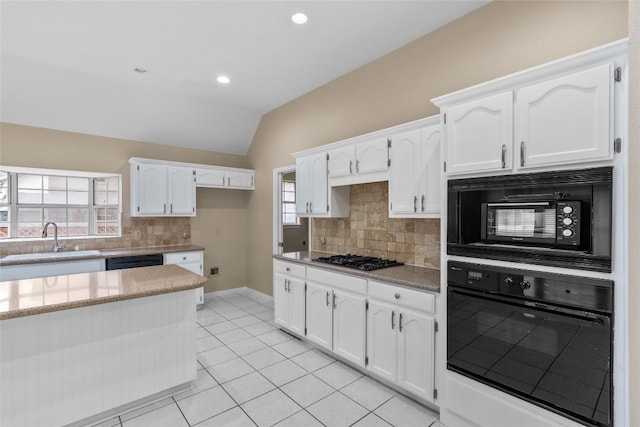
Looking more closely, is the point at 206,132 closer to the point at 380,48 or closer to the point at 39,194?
the point at 39,194

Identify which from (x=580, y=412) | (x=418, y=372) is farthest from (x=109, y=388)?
(x=580, y=412)

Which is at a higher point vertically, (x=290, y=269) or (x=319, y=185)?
(x=319, y=185)

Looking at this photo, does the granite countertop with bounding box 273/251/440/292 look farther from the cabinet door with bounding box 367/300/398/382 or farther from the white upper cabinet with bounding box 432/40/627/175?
the white upper cabinet with bounding box 432/40/627/175

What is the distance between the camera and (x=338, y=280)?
3.01 metres

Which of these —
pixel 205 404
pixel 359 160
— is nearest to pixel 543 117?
pixel 359 160

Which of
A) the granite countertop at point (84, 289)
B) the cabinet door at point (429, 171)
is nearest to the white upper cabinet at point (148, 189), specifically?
the granite countertop at point (84, 289)

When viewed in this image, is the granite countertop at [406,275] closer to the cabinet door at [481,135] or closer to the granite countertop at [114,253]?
the cabinet door at [481,135]

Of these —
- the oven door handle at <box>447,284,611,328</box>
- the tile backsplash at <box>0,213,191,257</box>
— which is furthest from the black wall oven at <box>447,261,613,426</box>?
the tile backsplash at <box>0,213,191,257</box>

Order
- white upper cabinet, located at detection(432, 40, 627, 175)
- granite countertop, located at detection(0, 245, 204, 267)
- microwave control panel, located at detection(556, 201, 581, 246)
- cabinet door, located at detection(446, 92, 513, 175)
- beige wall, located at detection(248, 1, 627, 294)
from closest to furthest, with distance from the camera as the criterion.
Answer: white upper cabinet, located at detection(432, 40, 627, 175) → microwave control panel, located at detection(556, 201, 581, 246) → cabinet door, located at detection(446, 92, 513, 175) → beige wall, located at detection(248, 1, 627, 294) → granite countertop, located at detection(0, 245, 204, 267)

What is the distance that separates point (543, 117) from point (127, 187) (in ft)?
16.5

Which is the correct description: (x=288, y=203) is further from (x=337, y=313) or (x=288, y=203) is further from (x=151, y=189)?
(x=337, y=313)

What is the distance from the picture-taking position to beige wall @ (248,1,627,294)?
2.07m

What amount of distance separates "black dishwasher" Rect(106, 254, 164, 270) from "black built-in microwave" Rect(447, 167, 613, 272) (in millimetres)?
3863

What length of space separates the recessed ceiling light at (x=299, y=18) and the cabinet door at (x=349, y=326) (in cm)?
244
